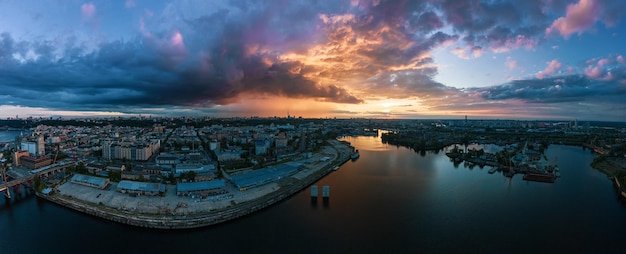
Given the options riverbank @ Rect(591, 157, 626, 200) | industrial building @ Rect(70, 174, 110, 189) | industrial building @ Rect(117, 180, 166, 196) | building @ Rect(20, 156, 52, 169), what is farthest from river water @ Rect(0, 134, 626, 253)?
building @ Rect(20, 156, 52, 169)

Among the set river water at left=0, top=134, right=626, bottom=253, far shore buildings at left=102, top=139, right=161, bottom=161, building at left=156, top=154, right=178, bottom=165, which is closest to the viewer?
river water at left=0, top=134, right=626, bottom=253

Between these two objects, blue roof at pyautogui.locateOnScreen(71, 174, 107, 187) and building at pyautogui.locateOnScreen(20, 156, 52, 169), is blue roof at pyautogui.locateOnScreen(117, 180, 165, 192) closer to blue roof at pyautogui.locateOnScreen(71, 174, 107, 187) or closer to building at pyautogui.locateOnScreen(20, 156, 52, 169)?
blue roof at pyautogui.locateOnScreen(71, 174, 107, 187)

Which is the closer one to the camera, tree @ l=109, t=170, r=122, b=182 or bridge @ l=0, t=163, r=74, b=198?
bridge @ l=0, t=163, r=74, b=198

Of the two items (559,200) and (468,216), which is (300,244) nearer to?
(468,216)

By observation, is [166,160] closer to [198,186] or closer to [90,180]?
[90,180]

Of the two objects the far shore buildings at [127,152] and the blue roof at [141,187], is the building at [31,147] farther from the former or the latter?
the blue roof at [141,187]
